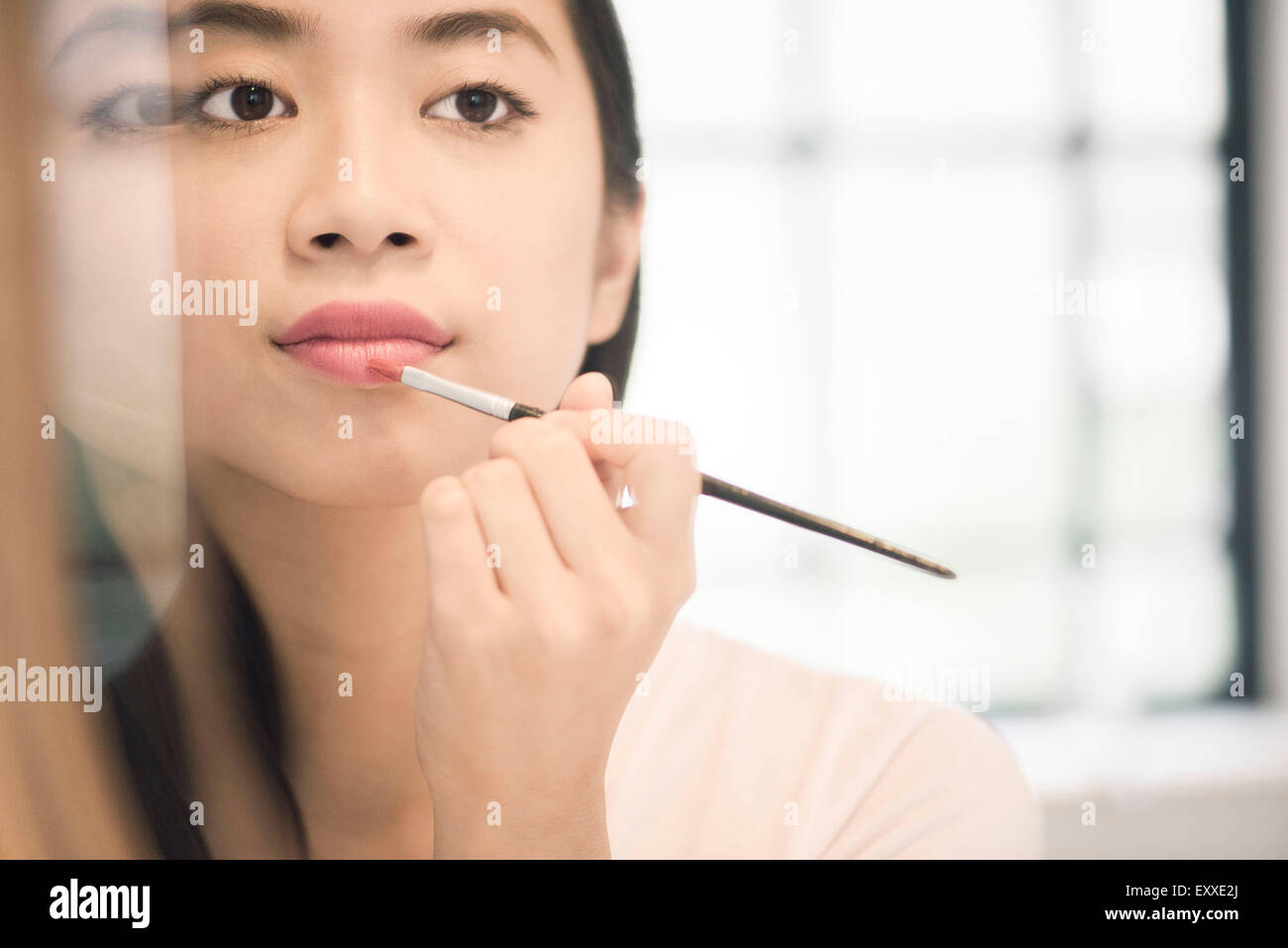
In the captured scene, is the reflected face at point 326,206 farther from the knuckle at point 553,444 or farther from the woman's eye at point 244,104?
the knuckle at point 553,444

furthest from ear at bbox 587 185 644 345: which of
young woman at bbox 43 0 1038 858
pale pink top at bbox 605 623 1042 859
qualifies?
pale pink top at bbox 605 623 1042 859

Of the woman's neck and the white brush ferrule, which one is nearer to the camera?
the white brush ferrule

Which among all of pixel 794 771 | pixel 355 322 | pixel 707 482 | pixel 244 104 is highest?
pixel 244 104

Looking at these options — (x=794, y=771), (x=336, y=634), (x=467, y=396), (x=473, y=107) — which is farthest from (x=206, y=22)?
(x=794, y=771)

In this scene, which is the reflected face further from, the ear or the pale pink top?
the pale pink top

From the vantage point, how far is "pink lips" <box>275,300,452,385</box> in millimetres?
490

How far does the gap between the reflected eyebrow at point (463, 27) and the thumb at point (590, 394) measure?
0.76ft

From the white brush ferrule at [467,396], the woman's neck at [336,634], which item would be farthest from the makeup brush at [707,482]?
the woman's neck at [336,634]

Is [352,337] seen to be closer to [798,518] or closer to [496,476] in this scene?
[496,476]

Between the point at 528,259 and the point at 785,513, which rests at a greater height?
the point at 528,259

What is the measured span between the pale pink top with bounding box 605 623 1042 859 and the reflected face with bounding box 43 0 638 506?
0.24 meters

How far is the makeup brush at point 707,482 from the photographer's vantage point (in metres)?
0.45

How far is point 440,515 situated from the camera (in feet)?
1.31

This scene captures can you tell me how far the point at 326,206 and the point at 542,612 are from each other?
0.88ft
